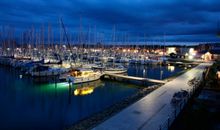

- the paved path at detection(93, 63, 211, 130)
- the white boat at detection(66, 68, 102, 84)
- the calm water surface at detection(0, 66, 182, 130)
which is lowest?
the calm water surface at detection(0, 66, 182, 130)

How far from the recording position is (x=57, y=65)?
5250cm

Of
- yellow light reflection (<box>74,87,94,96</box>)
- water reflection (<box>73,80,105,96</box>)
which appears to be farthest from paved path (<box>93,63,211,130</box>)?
water reflection (<box>73,80,105,96</box>)

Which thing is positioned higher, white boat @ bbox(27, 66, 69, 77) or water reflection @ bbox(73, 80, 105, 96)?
white boat @ bbox(27, 66, 69, 77)

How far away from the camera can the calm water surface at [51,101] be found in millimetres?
21078

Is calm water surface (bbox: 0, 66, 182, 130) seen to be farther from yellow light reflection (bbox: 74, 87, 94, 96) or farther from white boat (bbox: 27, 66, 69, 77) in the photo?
white boat (bbox: 27, 66, 69, 77)

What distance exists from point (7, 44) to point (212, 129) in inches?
3148

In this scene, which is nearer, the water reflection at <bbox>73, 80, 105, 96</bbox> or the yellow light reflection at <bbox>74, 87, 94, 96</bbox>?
the yellow light reflection at <bbox>74, 87, 94, 96</bbox>

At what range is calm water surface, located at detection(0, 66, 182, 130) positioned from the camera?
21078 mm

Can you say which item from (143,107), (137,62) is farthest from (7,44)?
(143,107)

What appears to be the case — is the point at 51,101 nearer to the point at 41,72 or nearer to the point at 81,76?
the point at 81,76

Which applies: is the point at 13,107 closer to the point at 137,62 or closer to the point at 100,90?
the point at 100,90

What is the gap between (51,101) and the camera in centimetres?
2808

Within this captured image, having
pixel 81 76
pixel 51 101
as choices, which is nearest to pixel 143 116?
pixel 51 101

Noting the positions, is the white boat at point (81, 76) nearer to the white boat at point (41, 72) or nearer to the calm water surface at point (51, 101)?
the calm water surface at point (51, 101)
